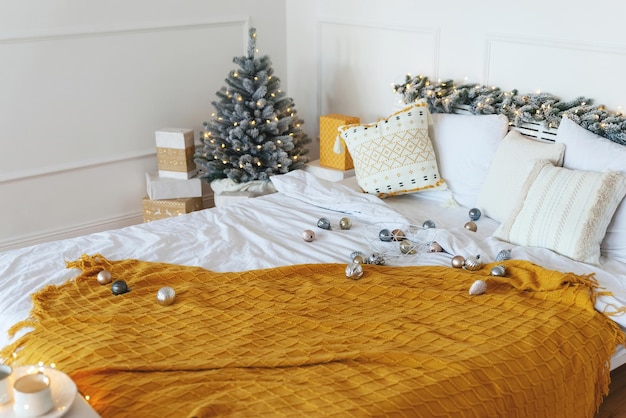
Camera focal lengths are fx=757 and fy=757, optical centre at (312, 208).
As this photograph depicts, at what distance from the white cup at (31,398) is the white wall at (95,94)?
2.31 meters

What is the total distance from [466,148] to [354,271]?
A: 106 centimetres

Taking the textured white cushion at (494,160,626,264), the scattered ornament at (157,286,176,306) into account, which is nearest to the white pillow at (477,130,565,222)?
the textured white cushion at (494,160,626,264)

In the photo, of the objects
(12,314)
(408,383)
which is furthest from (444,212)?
(12,314)

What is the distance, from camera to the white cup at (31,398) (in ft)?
5.27

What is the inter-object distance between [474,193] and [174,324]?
1577 millimetres

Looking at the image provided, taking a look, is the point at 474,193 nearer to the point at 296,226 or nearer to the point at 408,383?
the point at 296,226

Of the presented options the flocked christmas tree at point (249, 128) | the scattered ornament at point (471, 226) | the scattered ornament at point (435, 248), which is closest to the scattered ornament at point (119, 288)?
the scattered ornament at point (435, 248)

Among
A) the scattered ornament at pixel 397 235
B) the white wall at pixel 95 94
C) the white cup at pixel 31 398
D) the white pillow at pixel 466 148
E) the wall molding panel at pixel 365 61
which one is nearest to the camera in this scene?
the white cup at pixel 31 398

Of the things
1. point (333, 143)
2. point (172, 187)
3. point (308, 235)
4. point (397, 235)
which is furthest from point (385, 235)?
point (172, 187)

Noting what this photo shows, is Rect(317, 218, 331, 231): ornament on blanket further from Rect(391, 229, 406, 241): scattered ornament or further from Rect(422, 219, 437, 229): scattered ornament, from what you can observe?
Rect(422, 219, 437, 229): scattered ornament

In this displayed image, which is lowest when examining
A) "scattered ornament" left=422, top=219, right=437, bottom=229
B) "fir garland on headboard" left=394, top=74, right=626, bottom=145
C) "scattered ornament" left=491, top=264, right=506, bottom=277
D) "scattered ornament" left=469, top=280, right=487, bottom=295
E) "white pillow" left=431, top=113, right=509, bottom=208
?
"scattered ornament" left=469, top=280, right=487, bottom=295

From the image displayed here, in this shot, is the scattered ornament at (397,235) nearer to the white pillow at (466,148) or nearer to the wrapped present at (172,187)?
the white pillow at (466,148)

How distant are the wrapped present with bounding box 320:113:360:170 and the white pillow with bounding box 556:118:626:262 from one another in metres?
1.18

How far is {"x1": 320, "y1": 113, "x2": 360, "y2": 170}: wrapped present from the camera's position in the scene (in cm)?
389
